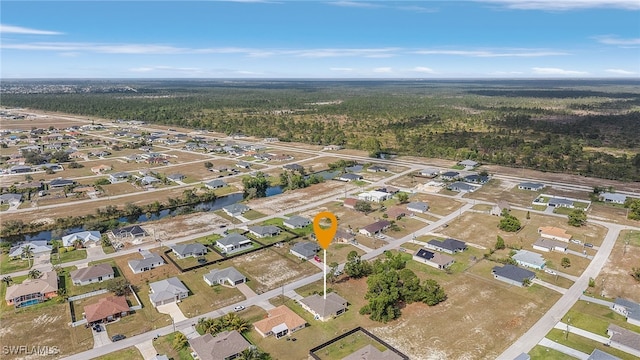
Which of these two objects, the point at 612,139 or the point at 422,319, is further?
the point at 612,139

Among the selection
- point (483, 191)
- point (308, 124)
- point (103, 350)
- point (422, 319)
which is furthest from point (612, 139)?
point (103, 350)

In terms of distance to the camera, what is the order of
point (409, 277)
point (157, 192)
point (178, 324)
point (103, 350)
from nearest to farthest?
point (103, 350), point (178, 324), point (409, 277), point (157, 192)

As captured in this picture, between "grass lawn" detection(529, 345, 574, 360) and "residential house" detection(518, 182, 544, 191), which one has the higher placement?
"residential house" detection(518, 182, 544, 191)

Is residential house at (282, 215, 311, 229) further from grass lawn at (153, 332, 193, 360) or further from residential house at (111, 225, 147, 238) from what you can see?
grass lawn at (153, 332, 193, 360)

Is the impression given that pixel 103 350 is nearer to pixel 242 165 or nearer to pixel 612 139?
pixel 242 165

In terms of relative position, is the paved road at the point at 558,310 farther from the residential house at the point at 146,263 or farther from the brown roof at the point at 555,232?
the residential house at the point at 146,263

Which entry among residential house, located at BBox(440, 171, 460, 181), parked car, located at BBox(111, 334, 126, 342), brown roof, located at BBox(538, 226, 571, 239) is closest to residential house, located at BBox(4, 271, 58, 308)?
parked car, located at BBox(111, 334, 126, 342)

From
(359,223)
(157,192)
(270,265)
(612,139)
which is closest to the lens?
(270,265)
